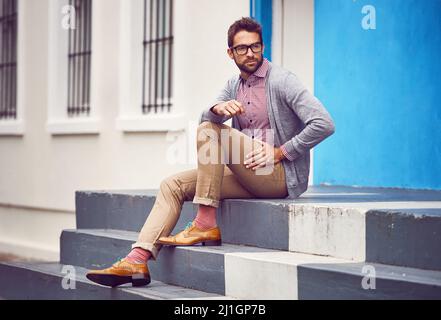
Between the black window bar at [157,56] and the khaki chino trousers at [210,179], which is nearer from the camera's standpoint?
the khaki chino trousers at [210,179]

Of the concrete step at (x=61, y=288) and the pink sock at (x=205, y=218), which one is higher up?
the pink sock at (x=205, y=218)

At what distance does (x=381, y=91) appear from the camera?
7996 mm

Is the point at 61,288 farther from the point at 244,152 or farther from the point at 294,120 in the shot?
the point at 294,120

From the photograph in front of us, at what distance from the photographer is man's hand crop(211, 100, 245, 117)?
591 centimetres

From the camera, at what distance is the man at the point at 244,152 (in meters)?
5.97

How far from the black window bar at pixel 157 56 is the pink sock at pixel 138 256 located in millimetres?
4160

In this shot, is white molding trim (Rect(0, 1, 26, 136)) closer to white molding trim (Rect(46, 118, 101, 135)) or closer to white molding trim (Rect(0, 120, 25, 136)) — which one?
white molding trim (Rect(0, 120, 25, 136))

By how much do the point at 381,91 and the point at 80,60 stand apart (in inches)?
184

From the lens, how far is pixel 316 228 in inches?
224

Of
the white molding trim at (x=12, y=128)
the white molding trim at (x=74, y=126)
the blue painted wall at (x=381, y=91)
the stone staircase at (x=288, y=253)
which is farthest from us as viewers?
the white molding trim at (x=12, y=128)

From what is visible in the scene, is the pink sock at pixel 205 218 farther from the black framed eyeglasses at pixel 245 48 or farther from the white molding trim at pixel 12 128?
the white molding trim at pixel 12 128

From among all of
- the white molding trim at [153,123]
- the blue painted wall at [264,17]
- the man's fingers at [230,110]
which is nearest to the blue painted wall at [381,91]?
the blue painted wall at [264,17]

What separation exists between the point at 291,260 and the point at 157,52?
17.1 feet
